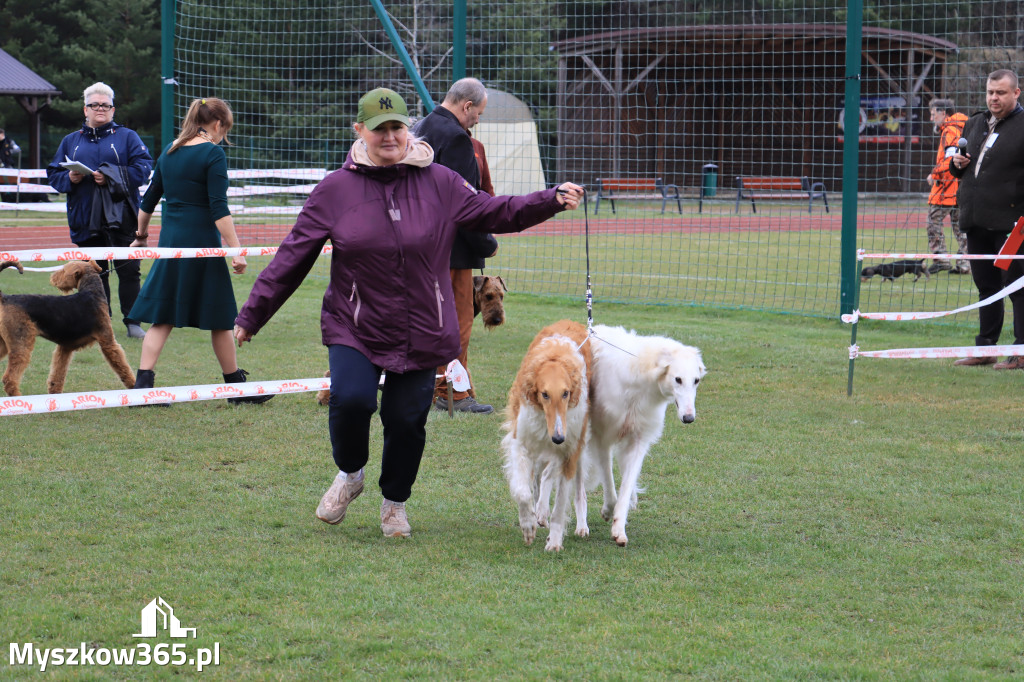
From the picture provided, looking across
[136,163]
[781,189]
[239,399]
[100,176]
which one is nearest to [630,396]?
[239,399]

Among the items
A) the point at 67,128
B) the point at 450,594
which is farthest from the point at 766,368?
the point at 67,128

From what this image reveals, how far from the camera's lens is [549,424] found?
4105 millimetres

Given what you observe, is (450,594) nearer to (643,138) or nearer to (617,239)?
(617,239)

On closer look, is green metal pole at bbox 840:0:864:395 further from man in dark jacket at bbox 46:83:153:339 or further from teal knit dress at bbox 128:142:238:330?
man in dark jacket at bbox 46:83:153:339

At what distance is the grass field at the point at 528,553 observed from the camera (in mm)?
3289

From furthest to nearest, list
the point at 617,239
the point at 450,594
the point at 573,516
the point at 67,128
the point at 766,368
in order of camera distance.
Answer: the point at 67,128 < the point at 617,239 < the point at 766,368 < the point at 573,516 < the point at 450,594

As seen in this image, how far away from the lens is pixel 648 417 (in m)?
4.54

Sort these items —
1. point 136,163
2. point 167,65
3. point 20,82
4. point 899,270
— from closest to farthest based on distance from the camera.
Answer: point 136,163
point 167,65
point 899,270
point 20,82

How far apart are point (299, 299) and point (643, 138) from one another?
11.5m

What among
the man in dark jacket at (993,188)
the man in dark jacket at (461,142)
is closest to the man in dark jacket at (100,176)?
the man in dark jacket at (461,142)

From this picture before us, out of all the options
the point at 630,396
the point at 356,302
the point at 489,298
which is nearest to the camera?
the point at 356,302

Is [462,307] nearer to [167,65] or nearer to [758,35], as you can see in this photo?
[167,65]

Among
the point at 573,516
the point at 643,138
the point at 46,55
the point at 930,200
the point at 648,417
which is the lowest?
the point at 573,516

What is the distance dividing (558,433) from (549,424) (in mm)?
66
